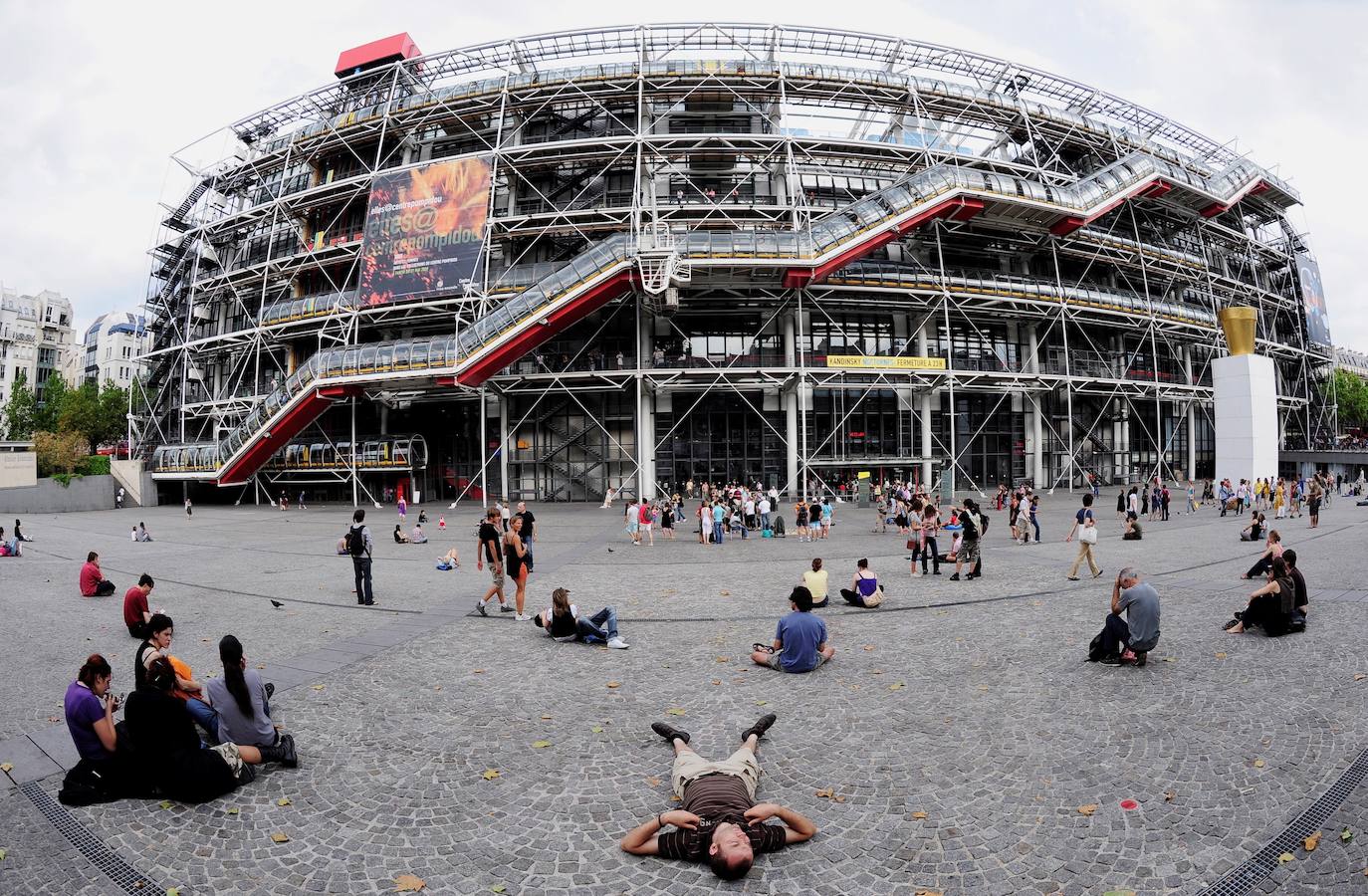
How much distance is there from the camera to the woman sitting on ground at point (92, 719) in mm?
4781

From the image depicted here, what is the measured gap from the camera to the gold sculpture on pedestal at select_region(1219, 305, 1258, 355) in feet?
96.9

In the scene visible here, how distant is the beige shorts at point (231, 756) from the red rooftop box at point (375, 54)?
42.5m

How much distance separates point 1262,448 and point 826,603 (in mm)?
28971

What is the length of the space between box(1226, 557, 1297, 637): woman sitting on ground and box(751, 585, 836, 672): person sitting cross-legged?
544 centimetres

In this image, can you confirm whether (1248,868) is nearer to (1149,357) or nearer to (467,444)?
(467,444)

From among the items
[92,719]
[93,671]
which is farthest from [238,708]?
[93,671]

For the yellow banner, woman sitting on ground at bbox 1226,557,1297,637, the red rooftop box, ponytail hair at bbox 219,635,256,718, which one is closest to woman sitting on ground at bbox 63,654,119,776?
ponytail hair at bbox 219,635,256,718

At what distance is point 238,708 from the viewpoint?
5.34 m

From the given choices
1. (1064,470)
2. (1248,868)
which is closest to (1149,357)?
(1064,470)

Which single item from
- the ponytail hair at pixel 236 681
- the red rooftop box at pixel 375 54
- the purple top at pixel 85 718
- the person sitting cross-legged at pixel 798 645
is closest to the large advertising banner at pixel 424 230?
the red rooftop box at pixel 375 54

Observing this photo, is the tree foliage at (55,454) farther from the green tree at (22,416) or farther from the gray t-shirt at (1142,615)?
the gray t-shirt at (1142,615)

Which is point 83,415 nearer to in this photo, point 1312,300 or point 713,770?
point 713,770

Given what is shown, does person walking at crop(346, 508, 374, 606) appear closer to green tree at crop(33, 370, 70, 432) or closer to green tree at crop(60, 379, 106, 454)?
green tree at crop(60, 379, 106, 454)

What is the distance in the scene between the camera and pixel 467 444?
36906mm
